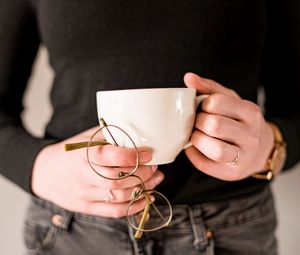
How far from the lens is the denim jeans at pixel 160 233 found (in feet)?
1.75

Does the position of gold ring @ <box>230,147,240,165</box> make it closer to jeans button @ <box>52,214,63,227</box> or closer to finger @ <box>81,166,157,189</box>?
finger @ <box>81,166,157,189</box>

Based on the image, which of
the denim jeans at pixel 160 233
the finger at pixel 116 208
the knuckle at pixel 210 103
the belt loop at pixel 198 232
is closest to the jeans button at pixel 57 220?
the denim jeans at pixel 160 233

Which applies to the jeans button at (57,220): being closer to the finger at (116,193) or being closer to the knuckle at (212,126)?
the finger at (116,193)

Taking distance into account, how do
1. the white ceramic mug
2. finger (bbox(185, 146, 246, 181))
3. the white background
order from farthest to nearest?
the white background
finger (bbox(185, 146, 246, 181))
the white ceramic mug

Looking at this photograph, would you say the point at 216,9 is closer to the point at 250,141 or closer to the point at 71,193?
the point at 250,141

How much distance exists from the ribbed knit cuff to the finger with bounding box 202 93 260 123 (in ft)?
0.93

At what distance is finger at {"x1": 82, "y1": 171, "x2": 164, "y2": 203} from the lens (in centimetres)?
45

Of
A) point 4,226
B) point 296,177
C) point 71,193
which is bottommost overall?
point 4,226

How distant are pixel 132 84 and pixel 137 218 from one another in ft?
0.69

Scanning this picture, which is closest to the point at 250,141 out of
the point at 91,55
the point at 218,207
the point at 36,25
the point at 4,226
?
the point at 218,207

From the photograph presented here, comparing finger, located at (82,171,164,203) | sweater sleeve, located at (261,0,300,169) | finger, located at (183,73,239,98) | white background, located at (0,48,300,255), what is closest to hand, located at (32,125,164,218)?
finger, located at (82,171,164,203)

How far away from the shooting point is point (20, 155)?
55 cm

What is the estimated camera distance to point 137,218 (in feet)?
1.71

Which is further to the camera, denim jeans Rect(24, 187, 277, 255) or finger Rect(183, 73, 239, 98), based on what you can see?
denim jeans Rect(24, 187, 277, 255)
